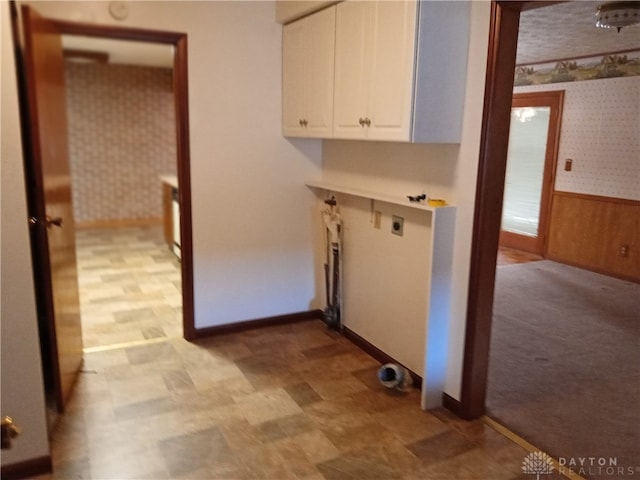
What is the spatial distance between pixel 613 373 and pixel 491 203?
1.65 m

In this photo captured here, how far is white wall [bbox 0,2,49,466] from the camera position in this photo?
190 centimetres

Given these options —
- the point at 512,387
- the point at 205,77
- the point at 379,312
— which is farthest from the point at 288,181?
the point at 512,387

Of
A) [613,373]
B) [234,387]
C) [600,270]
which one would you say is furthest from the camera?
[600,270]

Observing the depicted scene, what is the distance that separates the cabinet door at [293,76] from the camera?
3293mm

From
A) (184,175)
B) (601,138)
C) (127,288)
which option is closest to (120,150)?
(127,288)

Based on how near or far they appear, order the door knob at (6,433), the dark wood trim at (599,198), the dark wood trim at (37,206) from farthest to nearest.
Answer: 1. the dark wood trim at (599,198)
2. the dark wood trim at (37,206)
3. the door knob at (6,433)

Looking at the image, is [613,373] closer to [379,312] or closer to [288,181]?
[379,312]

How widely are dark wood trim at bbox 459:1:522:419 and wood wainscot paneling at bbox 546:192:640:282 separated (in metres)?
3.55

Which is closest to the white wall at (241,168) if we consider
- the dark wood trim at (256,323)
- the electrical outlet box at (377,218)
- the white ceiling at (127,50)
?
the dark wood trim at (256,323)

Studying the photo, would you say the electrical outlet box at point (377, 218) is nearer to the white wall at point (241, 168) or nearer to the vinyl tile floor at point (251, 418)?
the white wall at point (241, 168)

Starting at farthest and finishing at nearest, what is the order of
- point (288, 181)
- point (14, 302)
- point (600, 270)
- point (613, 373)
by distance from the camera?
point (600, 270) < point (288, 181) < point (613, 373) < point (14, 302)

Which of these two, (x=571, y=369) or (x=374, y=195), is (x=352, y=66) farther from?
(x=571, y=369)

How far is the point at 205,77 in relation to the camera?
3287 millimetres

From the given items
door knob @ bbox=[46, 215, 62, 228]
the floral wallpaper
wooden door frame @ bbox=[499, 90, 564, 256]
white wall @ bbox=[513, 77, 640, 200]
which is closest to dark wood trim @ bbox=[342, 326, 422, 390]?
door knob @ bbox=[46, 215, 62, 228]
